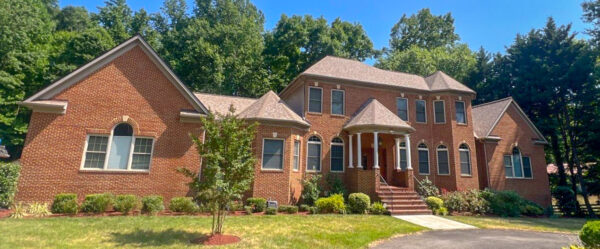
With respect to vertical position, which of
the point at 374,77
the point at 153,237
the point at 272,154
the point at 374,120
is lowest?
the point at 153,237

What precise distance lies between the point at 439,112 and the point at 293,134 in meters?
10.9

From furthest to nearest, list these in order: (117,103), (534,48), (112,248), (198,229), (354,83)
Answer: (534,48) < (354,83) < (117,103) < (198,229) < (112,248)

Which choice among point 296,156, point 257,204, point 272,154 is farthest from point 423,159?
point 257,204

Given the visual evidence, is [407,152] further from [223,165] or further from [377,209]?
[223,165]

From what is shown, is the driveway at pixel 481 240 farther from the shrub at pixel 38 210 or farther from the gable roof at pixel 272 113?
the shrub at pixel 38 210

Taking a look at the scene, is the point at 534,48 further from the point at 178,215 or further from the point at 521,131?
the point at 178,215

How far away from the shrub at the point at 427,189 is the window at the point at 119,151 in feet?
49.6

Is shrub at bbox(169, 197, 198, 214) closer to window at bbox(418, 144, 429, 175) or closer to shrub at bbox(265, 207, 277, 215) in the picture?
shrub at bbox(265, 207, 277, 215)

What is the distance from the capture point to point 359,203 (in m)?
13.6

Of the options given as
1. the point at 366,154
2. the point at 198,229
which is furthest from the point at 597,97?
the point at 198,229

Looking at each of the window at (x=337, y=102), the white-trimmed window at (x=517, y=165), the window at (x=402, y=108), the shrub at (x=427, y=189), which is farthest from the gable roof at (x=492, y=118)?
the window at (x=337, y=102)

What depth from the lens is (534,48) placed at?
25.9 metres

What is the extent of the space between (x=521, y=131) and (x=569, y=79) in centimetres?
767

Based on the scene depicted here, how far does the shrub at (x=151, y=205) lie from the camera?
11211 millimetres
